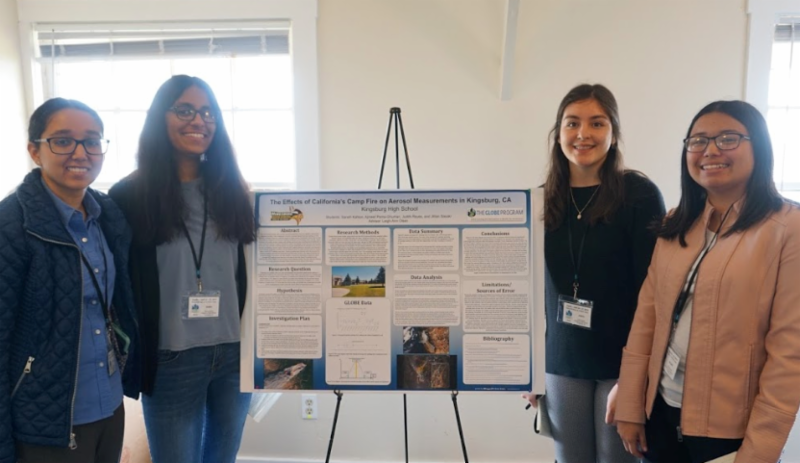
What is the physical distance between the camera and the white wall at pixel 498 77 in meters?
2.27

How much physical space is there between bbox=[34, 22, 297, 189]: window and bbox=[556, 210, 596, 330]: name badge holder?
1529 mm

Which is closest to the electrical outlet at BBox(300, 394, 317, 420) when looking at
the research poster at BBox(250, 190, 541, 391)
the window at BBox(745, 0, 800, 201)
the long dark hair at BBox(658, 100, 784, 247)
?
the research poster at BBox(250, 190, 541, 391)

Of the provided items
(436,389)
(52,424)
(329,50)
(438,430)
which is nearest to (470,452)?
(438,430)

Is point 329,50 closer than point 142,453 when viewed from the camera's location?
No

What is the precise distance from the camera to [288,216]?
1514 millimetres

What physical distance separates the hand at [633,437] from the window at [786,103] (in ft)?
6.50

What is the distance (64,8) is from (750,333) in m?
3.18

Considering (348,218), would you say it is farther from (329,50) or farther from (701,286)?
(329,50)

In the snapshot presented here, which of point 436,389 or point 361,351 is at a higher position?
point 361,351

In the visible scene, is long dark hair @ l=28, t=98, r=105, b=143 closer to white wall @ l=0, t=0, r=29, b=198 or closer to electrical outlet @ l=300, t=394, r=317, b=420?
white wall @ l=0, t=0, r=29, b=198

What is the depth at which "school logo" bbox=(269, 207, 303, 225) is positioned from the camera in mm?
1511

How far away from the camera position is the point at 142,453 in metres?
1.90

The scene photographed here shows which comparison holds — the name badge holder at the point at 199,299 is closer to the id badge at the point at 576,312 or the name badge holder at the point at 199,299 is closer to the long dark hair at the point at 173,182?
the long dark hair at the point at 173,182

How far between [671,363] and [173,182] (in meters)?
1.50
